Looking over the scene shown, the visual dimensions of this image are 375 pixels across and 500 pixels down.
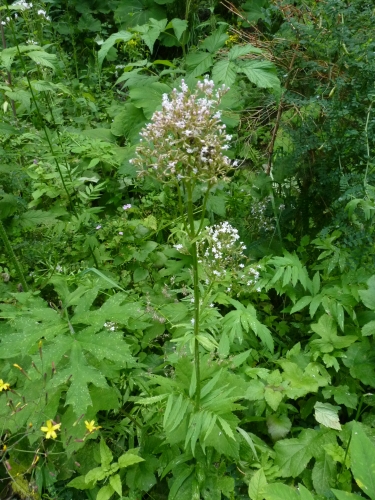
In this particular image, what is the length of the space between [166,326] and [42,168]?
1.53 m

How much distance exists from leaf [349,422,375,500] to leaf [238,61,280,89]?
175cm

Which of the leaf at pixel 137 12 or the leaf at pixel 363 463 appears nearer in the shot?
the leaf at pixel 363 463

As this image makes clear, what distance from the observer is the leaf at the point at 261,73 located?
237cm

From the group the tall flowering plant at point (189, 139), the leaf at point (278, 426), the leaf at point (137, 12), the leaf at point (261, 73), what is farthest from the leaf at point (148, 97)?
the leaf at point (137, 12)

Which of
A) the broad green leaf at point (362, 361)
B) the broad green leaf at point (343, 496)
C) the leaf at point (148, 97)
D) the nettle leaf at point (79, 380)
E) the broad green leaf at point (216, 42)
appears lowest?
the broad green leaf at point (362, 361)

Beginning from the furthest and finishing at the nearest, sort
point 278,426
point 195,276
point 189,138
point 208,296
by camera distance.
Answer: point 278,426 → point 208,296 → point 195,276 → point 189,138

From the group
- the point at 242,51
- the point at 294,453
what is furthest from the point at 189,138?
the point at 294,453

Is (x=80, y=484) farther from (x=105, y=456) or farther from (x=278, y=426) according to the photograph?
(x=278, y=426)

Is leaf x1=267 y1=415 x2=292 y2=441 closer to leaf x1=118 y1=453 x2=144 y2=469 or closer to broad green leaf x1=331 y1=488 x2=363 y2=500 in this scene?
broad green leaf x1=331 y1=488 x2=363 y2=500

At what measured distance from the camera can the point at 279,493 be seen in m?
1.59

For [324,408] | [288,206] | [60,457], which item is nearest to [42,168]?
[288,206]

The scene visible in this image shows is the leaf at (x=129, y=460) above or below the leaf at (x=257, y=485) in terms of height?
below

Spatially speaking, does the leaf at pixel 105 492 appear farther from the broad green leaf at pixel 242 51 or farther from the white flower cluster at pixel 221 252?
the broad green leaf at pixel 242 51

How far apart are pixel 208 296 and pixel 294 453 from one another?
96 centimetres
